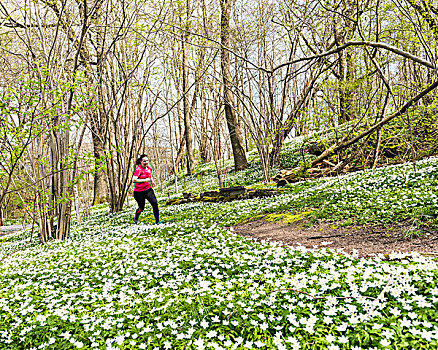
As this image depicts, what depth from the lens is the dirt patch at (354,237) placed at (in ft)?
16.1

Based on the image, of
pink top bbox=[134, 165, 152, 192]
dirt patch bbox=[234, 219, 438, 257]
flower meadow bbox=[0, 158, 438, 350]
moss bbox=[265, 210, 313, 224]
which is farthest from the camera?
pink top bbox=[134, 165, 152, 192]

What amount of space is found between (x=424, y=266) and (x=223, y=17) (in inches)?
654

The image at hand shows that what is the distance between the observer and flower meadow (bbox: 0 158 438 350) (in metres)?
2.98

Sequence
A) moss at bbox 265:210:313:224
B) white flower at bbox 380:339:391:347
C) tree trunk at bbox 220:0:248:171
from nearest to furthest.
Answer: white flower at bbox 380:339:391:347 < moss at bbox 265:210:313:224 < tree trunk at bbox 220:0:248:171

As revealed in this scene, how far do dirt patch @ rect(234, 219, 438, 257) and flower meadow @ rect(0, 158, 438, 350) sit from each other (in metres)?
0.39

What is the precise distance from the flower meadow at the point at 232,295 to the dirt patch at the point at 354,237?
39 cm

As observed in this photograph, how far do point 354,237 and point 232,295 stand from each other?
3.10 metres

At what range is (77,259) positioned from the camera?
22.3ft

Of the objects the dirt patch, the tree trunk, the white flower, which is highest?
the tree trunk

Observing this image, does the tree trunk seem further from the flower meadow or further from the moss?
the flower meadow

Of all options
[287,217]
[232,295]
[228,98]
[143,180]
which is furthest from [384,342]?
[228,98]

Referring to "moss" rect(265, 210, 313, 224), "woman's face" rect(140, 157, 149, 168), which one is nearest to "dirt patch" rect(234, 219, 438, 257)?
"moss" rect(265, 210, 313, 224)

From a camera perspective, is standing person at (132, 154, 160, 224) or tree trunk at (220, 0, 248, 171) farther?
tree trunk at (220, 0, 248, 171)

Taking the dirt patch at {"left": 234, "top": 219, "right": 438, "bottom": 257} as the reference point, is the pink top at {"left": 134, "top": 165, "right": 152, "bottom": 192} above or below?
above
